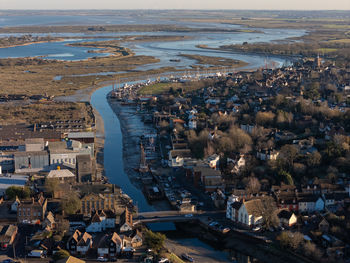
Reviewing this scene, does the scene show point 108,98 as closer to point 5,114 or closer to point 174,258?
point 5,114

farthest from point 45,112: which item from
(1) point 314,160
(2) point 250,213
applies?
(2) point 250,213

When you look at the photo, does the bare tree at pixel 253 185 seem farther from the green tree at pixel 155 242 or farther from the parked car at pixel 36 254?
the parked car at pixel 36 254

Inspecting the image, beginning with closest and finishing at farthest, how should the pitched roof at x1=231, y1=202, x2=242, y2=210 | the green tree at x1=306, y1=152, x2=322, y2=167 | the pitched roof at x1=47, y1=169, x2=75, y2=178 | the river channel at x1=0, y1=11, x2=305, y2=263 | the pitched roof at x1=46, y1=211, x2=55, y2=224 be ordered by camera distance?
the pitched roof at x1=46, y1=211, x2=55, y2=224
the pitched roof at x1=231, y1=202, x2=242, y2=210
the river channel at x1=0, y1=11, x2=305, y2=263
the pitched roof at x1=47, y1=169, x2=75, y2=178
the green tree at x1=306, y1=152, x2=322, y2=167

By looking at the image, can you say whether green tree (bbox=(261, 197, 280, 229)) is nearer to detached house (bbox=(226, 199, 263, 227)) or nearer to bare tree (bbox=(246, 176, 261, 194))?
detached house (bbox=(226, 199, 263, 227))

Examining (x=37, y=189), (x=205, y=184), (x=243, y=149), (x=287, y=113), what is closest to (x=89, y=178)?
(x=37, y=189)

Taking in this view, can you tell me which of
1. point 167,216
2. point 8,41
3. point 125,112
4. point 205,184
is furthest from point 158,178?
point 8,41

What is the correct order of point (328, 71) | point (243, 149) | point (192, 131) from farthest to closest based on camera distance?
1. point (328, 71)
2. point (192, 131)
3. point (243, 149)

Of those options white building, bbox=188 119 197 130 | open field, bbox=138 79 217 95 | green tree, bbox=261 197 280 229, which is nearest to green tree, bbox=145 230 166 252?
green tree, bbox=261 197 280 229

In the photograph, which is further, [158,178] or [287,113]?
[287,113]

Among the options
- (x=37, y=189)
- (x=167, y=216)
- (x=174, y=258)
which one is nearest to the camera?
(x=174, y=258)
